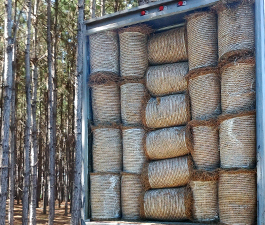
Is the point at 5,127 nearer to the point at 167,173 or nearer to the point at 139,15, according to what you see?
the point at 139,15

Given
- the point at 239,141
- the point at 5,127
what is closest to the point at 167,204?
the point at 239,141

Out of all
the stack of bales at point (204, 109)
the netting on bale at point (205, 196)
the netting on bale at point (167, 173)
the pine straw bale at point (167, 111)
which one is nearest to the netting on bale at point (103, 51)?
the pine straw bale at point (167, 111)

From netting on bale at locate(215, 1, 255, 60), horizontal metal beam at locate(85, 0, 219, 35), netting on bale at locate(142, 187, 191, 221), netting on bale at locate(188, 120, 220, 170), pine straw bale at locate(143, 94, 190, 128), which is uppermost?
horizontal metal beam at locate(85, 0, 219, 35)

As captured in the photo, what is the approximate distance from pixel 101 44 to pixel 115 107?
0.70 meters

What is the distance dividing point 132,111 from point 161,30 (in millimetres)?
944

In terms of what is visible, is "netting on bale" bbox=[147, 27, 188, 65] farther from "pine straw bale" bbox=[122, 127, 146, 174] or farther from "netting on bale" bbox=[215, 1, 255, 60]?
"pine straw bale" bbox=[122, 127, 146, 174]

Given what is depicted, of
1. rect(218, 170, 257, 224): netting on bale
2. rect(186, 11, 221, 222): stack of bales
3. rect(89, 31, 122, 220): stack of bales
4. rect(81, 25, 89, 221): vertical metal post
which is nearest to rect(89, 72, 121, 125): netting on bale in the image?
rect(89, 31, 122, 220): stack of bales

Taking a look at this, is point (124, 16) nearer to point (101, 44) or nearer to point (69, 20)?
point (101, 44)

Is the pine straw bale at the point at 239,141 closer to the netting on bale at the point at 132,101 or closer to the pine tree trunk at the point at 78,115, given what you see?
the netting on bale at the point at 132,101

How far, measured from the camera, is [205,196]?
409 centimetres

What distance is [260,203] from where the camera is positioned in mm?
3523

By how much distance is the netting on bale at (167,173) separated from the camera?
430 centimetres

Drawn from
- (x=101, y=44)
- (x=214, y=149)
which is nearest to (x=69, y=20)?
(x=101, y=44)

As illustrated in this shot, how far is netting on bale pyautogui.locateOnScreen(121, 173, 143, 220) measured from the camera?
452 centimetres
